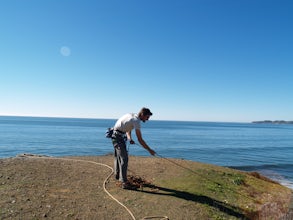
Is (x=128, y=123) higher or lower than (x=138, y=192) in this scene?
higher

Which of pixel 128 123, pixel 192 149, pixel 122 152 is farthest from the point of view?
pixel 192 149

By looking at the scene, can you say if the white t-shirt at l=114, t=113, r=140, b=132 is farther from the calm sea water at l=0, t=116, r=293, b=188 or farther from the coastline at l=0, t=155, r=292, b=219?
the calm sea water at l=0, t=116, r=293, b=188

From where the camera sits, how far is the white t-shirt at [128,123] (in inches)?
292

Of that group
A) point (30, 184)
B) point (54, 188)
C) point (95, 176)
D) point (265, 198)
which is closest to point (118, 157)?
point (95, 176)

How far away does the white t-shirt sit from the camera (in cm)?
742

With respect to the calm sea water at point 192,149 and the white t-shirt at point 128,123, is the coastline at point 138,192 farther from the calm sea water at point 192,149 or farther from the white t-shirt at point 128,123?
the calm sea water at point 192,149

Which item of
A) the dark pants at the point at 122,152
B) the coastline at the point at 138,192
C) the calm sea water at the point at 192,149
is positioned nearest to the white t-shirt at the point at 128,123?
the dark pants at the point at 122,152

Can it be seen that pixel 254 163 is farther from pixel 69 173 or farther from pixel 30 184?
pixel 30 184

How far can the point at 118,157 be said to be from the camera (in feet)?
27.3

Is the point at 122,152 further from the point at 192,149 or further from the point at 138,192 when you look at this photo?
the point at 192,149

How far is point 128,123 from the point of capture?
7.62 m

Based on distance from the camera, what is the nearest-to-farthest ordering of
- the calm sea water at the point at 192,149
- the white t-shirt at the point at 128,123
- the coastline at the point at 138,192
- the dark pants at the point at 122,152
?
the coastline at the point at 138,192
the white t-shirt at the point at 128,123
the dark pants at the point at 122,152
the calm sea water at the point at 192,149

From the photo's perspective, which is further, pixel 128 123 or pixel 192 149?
pixel 192 149

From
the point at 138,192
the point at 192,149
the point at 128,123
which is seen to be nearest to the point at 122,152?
the point at 128,123
